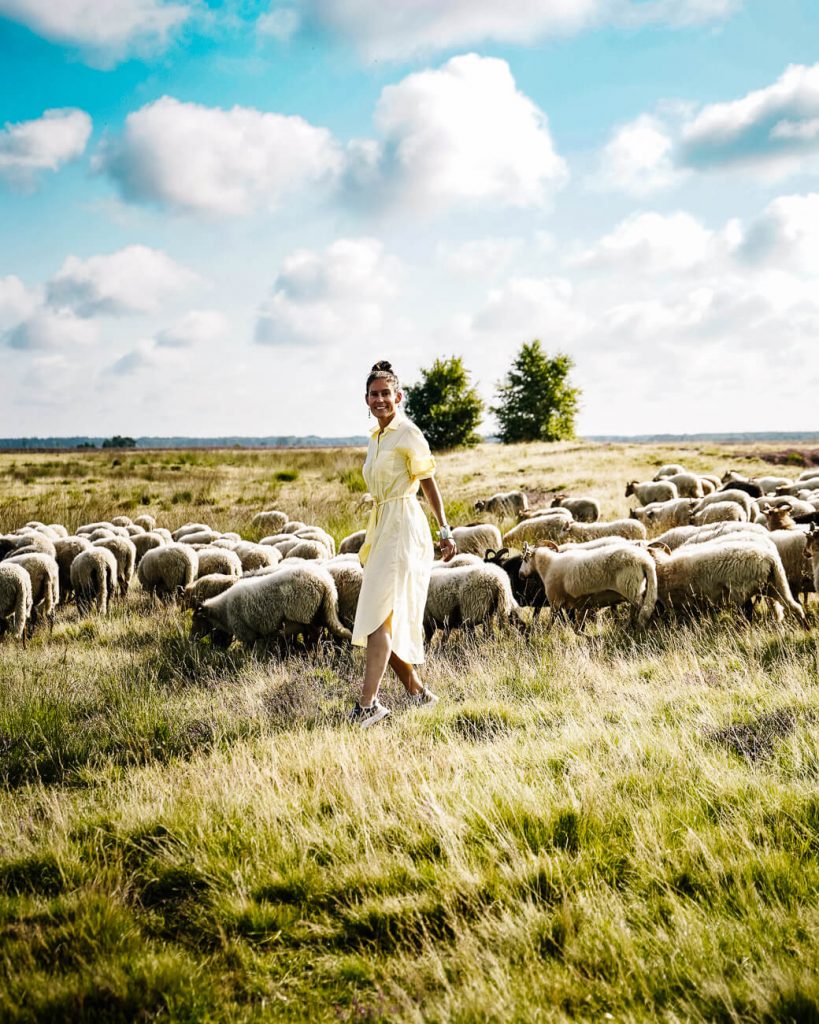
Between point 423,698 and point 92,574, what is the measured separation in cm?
791

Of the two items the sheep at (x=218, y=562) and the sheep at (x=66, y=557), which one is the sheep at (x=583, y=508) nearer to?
the sheep at (x=218, y=562)

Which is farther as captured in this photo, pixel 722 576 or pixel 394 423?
pixel 722 576

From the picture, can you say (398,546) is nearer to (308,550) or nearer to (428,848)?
(428,848)

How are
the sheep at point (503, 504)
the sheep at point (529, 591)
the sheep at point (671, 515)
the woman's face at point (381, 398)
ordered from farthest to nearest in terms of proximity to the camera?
the sheep at point (503, 504) < the sheep at point (671, 515) < the sheep at point (529, 591) < the woman's face at point (381, 398)

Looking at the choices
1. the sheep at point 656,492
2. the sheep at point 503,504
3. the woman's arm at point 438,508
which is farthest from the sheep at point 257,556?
the sheep at point 656,492

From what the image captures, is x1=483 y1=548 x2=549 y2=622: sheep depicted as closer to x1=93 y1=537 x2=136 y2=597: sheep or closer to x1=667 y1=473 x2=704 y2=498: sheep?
x1=93 y1=537 x2=136 y2=597: sheep

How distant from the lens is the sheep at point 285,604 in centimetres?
839

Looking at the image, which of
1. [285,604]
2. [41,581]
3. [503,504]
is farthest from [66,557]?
[503,504]

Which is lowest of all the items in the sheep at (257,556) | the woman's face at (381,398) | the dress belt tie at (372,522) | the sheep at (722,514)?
the sheep at (257,556)

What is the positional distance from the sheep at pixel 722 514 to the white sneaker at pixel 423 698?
8.98 metres

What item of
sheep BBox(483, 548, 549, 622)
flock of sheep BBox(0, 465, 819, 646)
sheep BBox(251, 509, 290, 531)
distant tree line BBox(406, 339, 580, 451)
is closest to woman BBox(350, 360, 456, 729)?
flock of sheep BBox(0, 465, 819, 646)

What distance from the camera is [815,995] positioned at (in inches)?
94.3

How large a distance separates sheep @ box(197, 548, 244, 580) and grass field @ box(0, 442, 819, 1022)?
16.5ft

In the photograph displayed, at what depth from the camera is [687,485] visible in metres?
21.5
